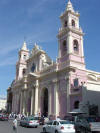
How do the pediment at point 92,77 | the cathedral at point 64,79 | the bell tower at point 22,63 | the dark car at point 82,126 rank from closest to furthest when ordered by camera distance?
the dark car at point 82,126 < the cathedral at point 64,79 < the pediment at point 92,77 < the bell tower at point 22,63

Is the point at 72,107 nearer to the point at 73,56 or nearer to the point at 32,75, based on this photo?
the point at 73,56

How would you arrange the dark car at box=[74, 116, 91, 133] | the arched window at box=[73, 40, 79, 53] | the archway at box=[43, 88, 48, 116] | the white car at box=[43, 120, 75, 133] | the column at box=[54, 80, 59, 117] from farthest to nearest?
the archway at box=[43, 88, 48, 116] < the arched window at box=[73, 40, 79, 53] < the column at box=[54, 80, 59, 117] < the dark car at box=[74, 116, 91, 133] < the white car at box=[43, 120, 75, 133]

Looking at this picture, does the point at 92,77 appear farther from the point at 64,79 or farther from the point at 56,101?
the point at 56,101

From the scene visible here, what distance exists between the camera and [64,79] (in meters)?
35.4

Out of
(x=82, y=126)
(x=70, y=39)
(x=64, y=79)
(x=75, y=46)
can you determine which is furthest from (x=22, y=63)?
(x=82, y=126)

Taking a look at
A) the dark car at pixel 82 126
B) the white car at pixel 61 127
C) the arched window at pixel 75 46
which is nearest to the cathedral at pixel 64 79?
the arched window at pixel 75 46

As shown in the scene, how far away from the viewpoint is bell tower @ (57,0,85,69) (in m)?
36.1

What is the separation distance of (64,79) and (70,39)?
814cm

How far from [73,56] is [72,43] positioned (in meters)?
3.03

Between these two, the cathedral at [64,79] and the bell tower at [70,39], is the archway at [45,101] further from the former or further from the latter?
the bell tower at [70,39]

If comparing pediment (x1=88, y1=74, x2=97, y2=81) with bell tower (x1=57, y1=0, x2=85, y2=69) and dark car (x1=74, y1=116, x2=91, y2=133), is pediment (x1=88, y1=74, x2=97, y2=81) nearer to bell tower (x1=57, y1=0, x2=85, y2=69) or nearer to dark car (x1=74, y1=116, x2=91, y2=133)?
bell tower (x1=57, y1=0, x2=85, y2=69)

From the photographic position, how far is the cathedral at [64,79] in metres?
32.1

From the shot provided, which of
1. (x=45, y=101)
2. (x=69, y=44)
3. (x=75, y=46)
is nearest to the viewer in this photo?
(x=69, y=44)

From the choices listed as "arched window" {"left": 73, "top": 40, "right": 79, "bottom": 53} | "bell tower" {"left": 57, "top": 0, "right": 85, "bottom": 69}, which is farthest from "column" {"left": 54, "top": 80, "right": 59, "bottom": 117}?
"arched window" {"left": 73, "top": 40, "right": 79, "bottom": 53}
